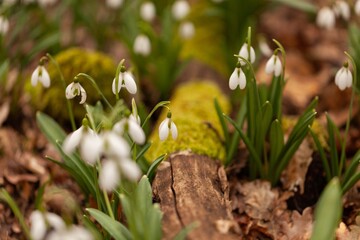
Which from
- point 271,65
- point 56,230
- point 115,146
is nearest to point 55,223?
point 56,230

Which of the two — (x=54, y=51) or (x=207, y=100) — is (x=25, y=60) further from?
(x=207, y=100)

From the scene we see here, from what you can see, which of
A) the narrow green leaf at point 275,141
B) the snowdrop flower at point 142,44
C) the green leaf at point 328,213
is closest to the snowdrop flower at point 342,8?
the narrow green leaf at point 275,141

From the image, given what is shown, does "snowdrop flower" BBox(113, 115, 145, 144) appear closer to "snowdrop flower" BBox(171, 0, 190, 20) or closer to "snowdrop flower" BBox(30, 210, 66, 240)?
"snowdrop flower" BBox(30, 210, 66, 240)

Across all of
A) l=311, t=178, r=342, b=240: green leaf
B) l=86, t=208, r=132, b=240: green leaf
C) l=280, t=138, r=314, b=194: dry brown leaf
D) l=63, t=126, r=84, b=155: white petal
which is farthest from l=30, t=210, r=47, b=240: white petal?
l=280, t=138, r=314, b=194: dry brown leaf

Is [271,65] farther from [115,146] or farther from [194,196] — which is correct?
[115,146]

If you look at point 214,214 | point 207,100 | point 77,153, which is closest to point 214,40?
point 207,100

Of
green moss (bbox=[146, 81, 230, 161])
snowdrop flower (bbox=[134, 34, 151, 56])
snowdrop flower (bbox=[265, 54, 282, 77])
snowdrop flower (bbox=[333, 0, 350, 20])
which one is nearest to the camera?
snowdrop flower (bbox=[265, 54, 282, 77])

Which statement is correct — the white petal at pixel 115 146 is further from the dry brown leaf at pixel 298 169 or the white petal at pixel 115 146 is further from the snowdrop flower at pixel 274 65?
the dry brown leaf at pixel 298 169
